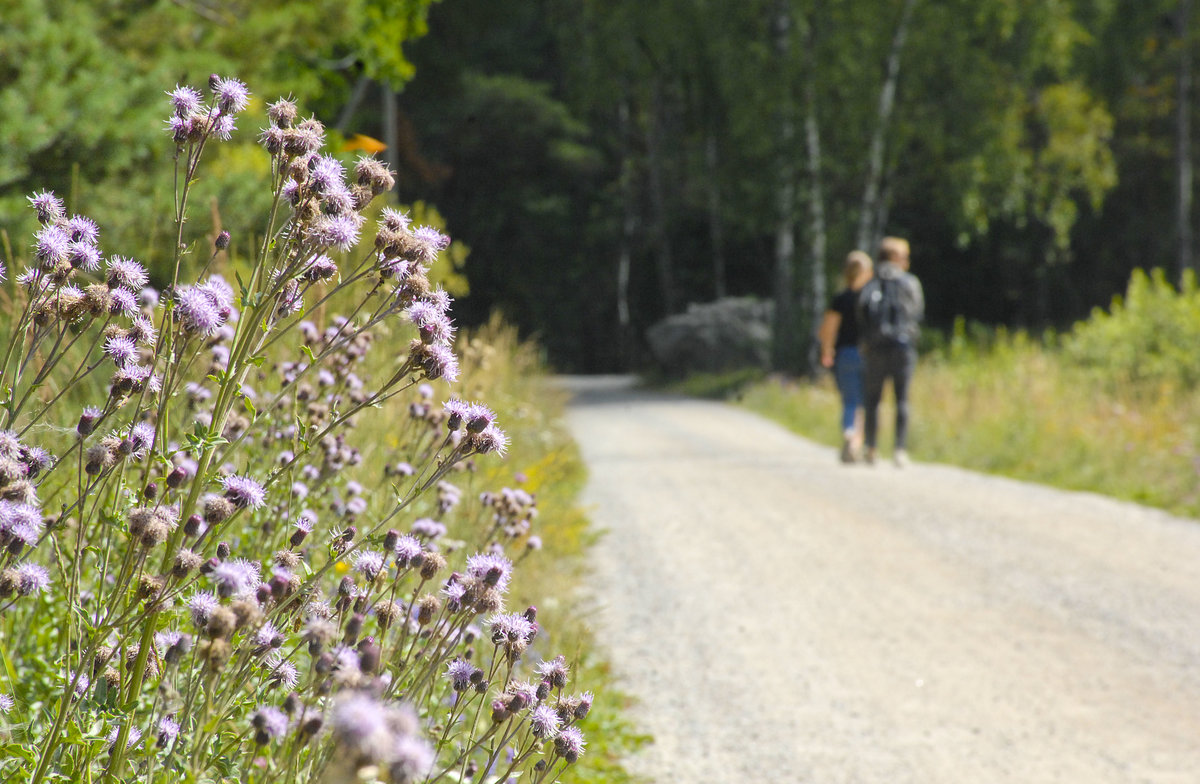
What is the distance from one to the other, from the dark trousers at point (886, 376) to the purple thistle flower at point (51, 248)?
795 cm

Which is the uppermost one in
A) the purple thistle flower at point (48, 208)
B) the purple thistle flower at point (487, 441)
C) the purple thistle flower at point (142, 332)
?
the purple thistle flower at point (48, 208)

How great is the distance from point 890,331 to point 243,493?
779cm

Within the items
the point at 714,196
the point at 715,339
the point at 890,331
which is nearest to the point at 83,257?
the point at 890,331

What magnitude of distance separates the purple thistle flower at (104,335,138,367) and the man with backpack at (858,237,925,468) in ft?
25.3

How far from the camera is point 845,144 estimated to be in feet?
58.7

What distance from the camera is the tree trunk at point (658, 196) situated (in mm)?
26312

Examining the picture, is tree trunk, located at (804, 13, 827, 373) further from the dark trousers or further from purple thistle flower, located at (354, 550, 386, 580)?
purple thistle flower, located at (354, 550, 386, 580)

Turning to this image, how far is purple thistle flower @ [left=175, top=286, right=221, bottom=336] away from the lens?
1.50 meters

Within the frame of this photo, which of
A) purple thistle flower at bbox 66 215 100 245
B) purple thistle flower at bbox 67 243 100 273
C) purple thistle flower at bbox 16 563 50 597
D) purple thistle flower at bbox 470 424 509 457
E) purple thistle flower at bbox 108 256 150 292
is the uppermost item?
purple thistle flower at bbox 66 215 100 245

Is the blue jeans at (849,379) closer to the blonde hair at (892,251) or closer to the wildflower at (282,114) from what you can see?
the blonde hair at (892,251)

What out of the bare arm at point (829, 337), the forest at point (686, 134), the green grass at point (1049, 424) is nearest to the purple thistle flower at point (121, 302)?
the forest at point (686, 134)

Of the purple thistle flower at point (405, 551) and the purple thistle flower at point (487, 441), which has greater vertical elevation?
the purple thistle flower at point (487, 441)

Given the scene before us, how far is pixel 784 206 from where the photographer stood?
60.6 ft

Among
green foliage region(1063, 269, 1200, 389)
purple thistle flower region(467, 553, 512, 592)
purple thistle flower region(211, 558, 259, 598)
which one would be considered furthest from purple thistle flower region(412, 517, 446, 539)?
green foliage region(1063, 269, 1200, 389)
